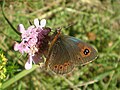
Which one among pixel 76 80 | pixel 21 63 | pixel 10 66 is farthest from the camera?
pixel 76 80

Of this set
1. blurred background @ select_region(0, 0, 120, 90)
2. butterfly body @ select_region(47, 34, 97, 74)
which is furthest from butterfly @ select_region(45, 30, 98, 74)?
blurred background @ select_region(0, 0, 120, 90)

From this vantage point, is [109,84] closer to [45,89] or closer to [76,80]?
[76,80]

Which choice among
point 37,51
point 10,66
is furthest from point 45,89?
point 37,51

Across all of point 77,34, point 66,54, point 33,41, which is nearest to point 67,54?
point 66,54

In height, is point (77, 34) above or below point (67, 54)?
below

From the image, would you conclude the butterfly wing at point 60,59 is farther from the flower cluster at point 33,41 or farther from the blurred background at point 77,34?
the blurred background at point 77,34

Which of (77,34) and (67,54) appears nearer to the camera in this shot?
(67,54)

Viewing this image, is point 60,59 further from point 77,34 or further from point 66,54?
point 77,34

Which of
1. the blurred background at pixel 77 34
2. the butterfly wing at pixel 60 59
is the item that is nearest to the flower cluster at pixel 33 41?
the butterfly wing at pixel 60 59
